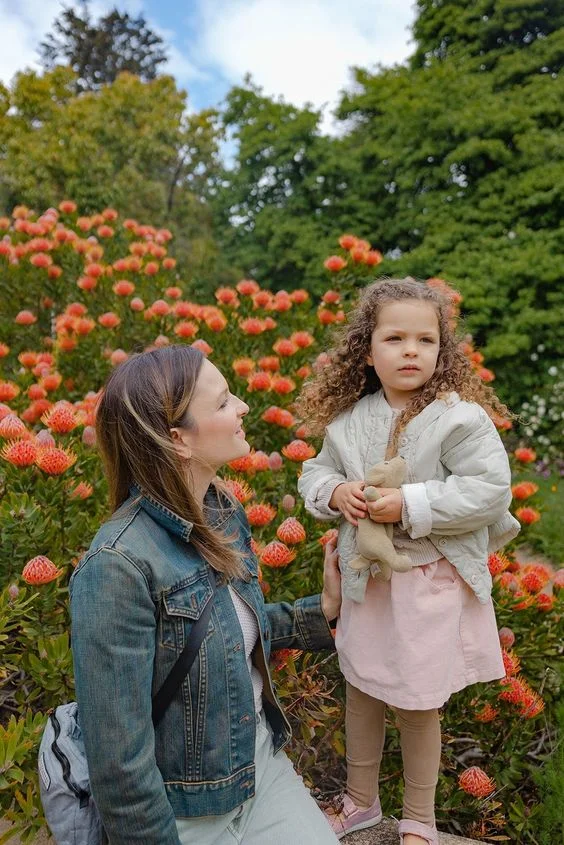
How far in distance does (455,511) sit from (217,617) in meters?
0.59

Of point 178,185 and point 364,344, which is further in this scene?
point 178,185

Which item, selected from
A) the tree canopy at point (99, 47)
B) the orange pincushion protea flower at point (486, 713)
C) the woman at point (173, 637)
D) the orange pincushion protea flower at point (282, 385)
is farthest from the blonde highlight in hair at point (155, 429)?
the tree canopy at point (99, 47)

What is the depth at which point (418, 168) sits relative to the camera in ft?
24.6

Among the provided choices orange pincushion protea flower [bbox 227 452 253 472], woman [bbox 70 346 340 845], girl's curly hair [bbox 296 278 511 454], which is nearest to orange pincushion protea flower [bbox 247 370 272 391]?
orange pincushion protea flower [bbox 227 452 253 472]

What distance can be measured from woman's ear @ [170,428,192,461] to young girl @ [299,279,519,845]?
431 millimetres

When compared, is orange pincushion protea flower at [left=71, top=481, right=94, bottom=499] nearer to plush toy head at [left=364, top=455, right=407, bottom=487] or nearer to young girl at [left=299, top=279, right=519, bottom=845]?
young girl at [left=299, top=279, right=519, bottom=845]

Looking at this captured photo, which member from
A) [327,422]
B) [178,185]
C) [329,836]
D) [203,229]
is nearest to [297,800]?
[329,836]

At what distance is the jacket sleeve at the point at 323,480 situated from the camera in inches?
65.7

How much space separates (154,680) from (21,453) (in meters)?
0.96

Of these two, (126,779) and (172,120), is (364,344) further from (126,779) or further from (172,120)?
(172,120)

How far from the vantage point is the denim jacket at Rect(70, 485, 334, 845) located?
1115 millimetres

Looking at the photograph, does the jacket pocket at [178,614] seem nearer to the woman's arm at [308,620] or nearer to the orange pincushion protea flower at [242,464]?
the woman's arm at [308,620]

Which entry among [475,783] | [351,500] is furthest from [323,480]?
[475,783]

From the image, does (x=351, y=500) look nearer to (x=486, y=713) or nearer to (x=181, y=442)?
(x=181, y=442)
